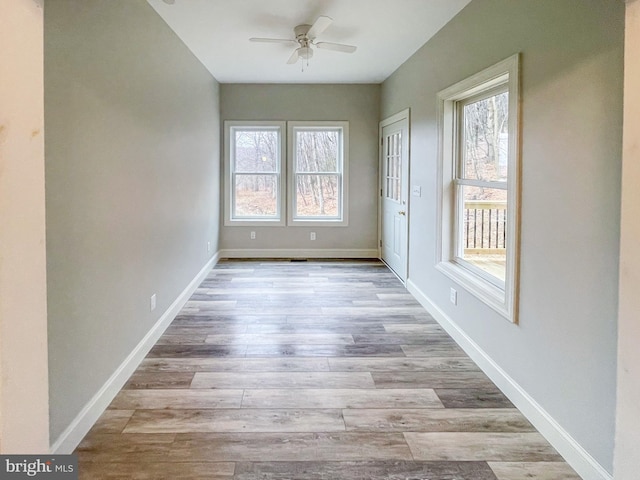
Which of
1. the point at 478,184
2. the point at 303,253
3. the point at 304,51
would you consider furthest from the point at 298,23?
the point at 303,253

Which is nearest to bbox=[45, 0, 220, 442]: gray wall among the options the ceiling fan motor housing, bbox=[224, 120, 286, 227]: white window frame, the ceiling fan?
the ceiling fan

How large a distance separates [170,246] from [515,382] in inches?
112

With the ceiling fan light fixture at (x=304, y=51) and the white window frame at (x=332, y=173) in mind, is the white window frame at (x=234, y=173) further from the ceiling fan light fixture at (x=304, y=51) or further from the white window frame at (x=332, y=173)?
the ceiling fan light fixture at (x=304, y=51)

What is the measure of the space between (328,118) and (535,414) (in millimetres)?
5200

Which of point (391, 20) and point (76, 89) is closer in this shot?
point (76, 89)

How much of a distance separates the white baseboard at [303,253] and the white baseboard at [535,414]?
328 cm

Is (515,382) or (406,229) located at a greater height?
(406,229)

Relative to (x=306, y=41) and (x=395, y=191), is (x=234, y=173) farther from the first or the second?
(x=306, y=41)

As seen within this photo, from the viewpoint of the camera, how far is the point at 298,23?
3.92 m

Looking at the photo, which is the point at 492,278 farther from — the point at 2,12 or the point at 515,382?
the point at 2,12

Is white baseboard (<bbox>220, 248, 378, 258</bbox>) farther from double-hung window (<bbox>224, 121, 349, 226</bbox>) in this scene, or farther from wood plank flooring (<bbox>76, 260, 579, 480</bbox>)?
wood plank flooring (<bbox>76, 260, 579, 480</bbox>)

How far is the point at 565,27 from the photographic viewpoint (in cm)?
210

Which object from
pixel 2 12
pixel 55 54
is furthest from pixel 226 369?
pixel 2 12

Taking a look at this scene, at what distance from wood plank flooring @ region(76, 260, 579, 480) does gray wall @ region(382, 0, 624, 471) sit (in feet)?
0.93
